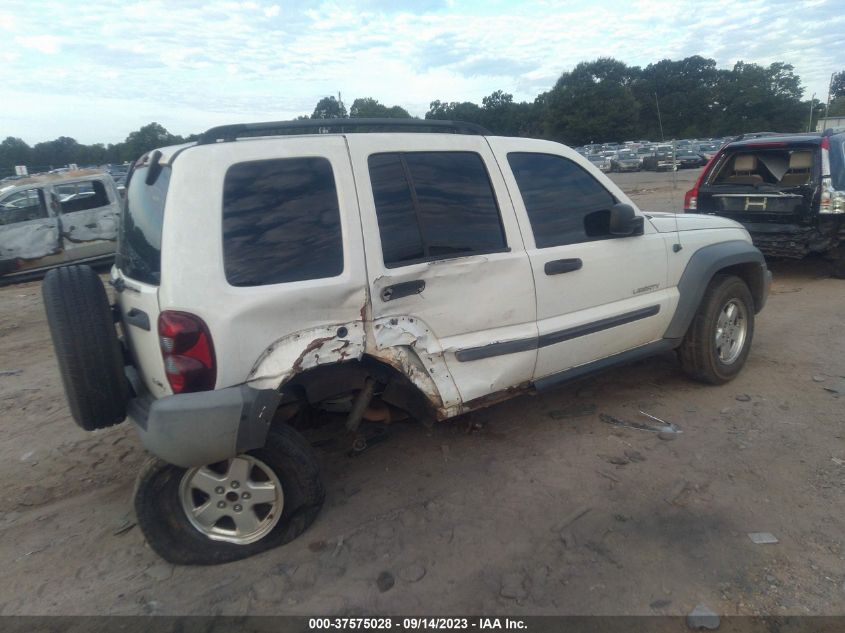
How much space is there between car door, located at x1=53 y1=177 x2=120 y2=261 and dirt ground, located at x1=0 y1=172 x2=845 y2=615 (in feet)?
25.2

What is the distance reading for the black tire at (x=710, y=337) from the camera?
4430mm

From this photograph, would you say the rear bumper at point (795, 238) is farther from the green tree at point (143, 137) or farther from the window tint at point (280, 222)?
the green tree at point (143, 137)

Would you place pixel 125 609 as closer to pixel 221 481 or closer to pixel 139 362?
pixel 221 481

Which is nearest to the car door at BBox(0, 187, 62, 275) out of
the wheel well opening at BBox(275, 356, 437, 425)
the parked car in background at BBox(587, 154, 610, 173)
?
the wheel well opening at BBox(275, 356, 437, 425)

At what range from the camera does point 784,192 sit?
7398mm

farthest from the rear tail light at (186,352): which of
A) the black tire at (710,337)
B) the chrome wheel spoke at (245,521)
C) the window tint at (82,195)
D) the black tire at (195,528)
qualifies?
the window tint at (82,195)

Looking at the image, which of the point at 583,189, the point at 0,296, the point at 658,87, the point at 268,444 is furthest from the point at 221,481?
the point at 658,87

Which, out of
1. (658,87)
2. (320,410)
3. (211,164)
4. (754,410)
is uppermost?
(658,87)

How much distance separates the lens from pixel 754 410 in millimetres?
4184

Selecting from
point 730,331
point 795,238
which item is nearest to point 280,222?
Result: point 730,331

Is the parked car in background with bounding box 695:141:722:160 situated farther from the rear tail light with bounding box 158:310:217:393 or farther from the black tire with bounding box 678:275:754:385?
the rear tail light with bounding box 158:310:217:393

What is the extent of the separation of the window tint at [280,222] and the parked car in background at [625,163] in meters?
36.1

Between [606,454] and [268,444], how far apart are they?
203cm

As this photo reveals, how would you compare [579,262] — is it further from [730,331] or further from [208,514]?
[208,514]
